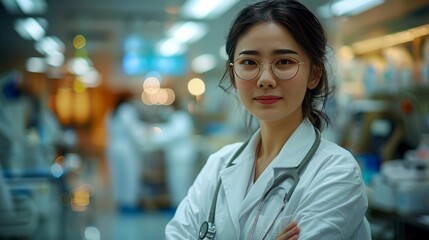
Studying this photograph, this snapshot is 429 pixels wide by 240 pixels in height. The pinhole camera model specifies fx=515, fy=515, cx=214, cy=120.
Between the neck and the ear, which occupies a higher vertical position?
the ear

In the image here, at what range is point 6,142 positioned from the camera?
3.91 meters

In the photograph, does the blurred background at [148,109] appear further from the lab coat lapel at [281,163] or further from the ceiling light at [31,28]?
the lab coat lapel at [281,163]

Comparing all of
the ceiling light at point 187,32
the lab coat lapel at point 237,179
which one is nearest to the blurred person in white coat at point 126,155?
the ceiling light at point 187,32

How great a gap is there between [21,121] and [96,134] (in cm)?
182

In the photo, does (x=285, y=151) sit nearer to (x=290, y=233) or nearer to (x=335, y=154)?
(x=335, y=154)

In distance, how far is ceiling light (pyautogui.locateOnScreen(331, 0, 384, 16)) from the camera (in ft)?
11.7

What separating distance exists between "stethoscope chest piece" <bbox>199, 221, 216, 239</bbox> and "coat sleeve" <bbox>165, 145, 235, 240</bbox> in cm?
10

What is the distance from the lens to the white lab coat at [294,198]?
1.25 m

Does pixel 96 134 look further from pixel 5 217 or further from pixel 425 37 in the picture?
pixel 425 37

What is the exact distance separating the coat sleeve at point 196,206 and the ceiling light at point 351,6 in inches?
93.2

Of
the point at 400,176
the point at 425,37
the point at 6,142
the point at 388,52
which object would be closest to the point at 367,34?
the point at 388,52

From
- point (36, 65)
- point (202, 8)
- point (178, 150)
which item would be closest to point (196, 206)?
point (36, 65)

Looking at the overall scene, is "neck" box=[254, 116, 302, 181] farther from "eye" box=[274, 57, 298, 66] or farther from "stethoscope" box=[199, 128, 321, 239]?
"eye" box=[274, 57, 298, 66]

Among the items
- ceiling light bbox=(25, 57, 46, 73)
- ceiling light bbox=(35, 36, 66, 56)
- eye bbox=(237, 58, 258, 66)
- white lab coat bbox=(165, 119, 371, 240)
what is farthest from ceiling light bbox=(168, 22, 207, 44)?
eye bbox=(237, 58, 258, 66)
